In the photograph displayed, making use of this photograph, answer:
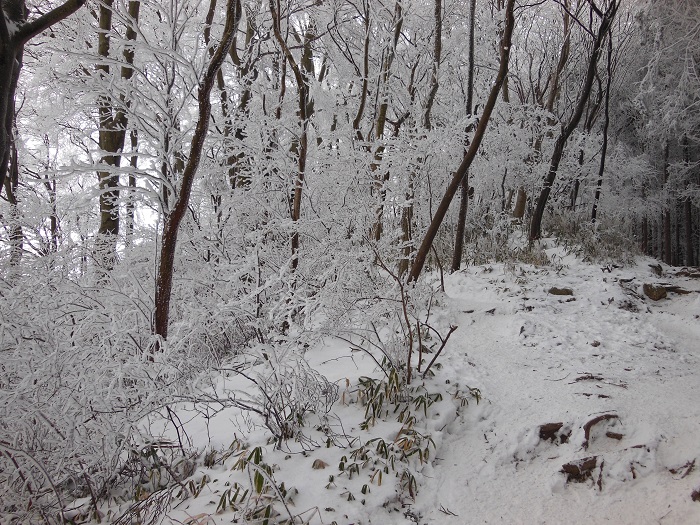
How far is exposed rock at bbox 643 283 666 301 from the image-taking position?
4.98 meters

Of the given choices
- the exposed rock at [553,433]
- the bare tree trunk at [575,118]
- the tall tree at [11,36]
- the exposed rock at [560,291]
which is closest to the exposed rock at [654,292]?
the exposed rock at [560,291]

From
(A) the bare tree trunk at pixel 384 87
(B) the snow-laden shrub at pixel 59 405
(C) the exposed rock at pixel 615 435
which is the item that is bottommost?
(C) the exposed rock at pixel 615 435

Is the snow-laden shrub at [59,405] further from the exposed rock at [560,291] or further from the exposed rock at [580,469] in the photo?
the exposed rock at [560,291]

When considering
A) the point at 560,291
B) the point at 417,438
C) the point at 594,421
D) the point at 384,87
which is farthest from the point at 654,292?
the point at 384,87

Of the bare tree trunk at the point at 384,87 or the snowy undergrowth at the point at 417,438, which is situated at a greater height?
the bare tree trunk at the point at 384,87

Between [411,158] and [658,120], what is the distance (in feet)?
30.9

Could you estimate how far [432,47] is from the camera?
24.0ft

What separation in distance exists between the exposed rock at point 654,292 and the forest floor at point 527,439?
0.68 m

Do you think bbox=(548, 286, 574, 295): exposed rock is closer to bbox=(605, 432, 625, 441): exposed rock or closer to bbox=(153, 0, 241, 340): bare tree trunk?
bbox=(605, 432, 625, 441): exposed rock

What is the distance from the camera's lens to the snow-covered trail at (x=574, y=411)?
79.6 inches

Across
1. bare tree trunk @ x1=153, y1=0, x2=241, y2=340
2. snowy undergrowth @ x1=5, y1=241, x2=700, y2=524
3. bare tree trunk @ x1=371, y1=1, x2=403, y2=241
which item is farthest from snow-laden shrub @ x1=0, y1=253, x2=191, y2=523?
bare tree trunk @ x1=371, y1=1, x2=403, y2=241

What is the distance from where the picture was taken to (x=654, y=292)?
5012 mm

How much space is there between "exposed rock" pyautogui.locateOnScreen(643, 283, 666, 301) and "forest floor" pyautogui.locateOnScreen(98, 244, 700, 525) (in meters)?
0.68

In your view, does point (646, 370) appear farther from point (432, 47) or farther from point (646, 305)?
point (432, 47)
